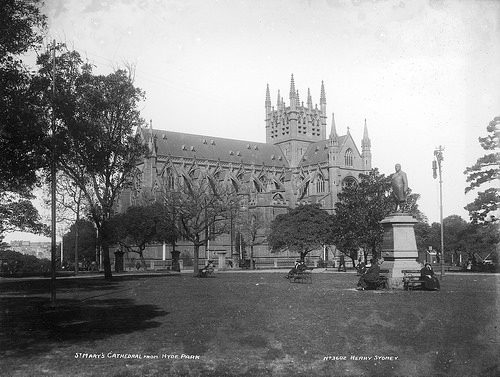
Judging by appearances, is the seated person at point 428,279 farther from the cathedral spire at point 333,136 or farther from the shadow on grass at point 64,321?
the cathedral spire at point 333,136

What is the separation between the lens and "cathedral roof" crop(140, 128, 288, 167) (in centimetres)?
9256

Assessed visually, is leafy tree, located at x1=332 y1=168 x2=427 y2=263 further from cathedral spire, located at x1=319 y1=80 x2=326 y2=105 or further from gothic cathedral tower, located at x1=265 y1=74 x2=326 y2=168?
cathedral spire, located at x1=319 y1=80 x2=326 y2=105

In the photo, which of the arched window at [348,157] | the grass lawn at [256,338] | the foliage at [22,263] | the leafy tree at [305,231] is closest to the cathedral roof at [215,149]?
the arched window at [348,157]

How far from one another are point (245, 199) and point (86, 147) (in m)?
57.0

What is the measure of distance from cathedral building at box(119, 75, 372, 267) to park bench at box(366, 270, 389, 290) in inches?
2158

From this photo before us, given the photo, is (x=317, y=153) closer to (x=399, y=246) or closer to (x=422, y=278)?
(x=399, y=246)

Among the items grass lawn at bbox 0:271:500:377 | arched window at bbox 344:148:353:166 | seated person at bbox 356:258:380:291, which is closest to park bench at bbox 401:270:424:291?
seated person at bbox 356:258:380:291

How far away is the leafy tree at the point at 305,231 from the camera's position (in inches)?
2453

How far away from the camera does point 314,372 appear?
363 inches

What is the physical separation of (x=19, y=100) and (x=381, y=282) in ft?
50.1

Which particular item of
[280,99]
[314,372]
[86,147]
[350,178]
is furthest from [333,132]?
[314,372]

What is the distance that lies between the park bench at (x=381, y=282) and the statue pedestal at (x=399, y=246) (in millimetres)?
207

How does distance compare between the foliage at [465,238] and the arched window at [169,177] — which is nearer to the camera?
the foliage at [465,238]

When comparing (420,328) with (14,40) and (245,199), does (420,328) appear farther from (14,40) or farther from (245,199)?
(245,199)
